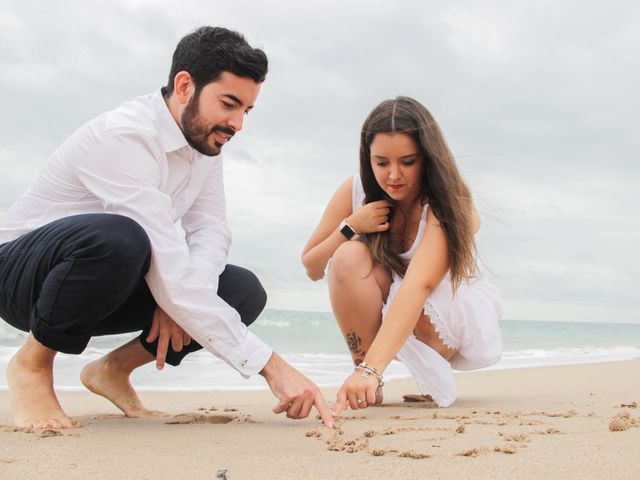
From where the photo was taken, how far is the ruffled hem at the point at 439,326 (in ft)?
10.3

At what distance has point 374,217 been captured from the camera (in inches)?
126

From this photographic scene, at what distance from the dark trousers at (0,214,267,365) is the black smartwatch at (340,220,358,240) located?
1.16m

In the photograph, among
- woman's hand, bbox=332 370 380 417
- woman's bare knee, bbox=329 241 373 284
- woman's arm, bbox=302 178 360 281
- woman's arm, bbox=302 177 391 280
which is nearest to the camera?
woman's hand, bbox=332 370 380 417

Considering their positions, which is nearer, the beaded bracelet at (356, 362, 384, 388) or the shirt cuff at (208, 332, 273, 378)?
the shirt cuff at (208, 332, 273, 378)

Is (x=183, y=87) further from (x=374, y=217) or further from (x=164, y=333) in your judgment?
(x=374, y=217)

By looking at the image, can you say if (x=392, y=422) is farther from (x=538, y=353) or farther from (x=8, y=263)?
(x=538, y=353)

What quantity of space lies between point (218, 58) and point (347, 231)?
1.09 metres

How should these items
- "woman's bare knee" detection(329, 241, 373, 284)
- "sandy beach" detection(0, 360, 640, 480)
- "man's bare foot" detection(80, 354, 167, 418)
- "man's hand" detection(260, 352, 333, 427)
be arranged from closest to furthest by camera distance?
"sandy beach" detection(0, 360, 640, 480)
"man's hand" detection(260, 352, 333, 427)
"man's bare foot" detection(80, 354, 167, 418)
"woman's bare knee" detection(329, 241, 373, 284)

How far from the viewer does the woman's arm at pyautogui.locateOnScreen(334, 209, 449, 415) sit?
2.40 metres

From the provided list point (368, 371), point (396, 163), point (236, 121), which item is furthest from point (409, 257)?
point (236, 121)

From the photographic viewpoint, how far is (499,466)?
1561 millimetres

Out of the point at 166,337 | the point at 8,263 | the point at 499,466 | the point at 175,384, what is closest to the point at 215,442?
the point at 166,337

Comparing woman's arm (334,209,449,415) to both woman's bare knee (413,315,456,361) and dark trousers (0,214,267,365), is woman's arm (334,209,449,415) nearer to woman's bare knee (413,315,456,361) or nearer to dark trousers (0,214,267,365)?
woman's bare knee (413,315,456,361)

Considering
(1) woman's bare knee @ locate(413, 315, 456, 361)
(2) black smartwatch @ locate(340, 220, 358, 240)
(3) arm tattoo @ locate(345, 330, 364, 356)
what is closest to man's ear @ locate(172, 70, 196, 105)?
(2) black smartwatch @ locate(340, 220, 358, 240)
